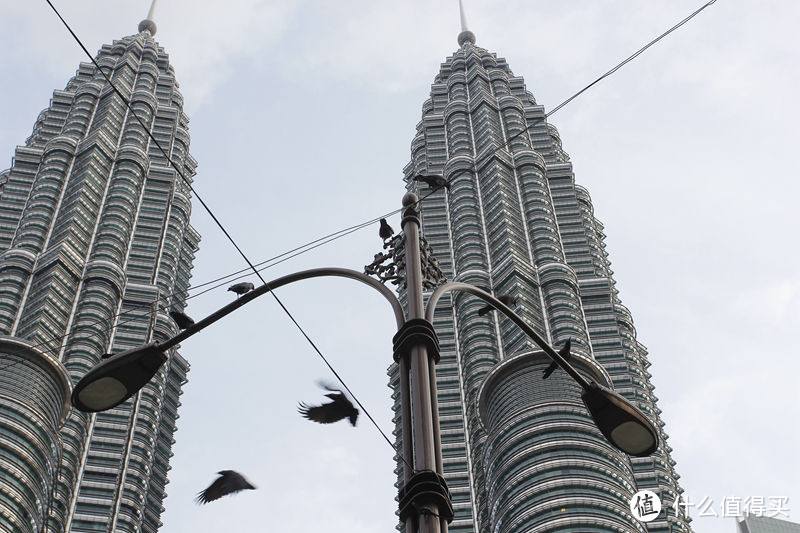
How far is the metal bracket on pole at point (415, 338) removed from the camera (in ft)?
35.7

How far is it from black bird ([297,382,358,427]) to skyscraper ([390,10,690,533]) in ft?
275

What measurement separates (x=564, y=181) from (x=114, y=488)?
103565 millimetres

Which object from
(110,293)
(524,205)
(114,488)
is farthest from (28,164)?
(524,205)

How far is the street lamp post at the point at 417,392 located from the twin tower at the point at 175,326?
88.2m

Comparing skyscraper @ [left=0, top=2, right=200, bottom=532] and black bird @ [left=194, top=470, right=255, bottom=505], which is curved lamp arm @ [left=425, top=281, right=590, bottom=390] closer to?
black bird @ [left=194, top=470, right=255, bottom=505]

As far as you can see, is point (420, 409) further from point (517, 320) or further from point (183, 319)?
point (183, 319)

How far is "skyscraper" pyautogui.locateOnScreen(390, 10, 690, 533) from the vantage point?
393ft

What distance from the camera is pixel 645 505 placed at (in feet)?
407

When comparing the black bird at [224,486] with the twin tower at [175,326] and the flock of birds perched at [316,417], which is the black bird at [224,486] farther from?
the twin tower at [175,326]

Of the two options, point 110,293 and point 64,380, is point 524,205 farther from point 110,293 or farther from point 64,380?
point 64,380

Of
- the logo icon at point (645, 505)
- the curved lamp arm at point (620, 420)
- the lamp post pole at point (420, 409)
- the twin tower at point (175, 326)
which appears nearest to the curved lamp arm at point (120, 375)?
the lamp post pole at point (420, 409)

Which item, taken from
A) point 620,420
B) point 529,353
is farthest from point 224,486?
point 529,353

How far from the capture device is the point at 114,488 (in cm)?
12875

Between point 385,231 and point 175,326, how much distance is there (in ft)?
497
